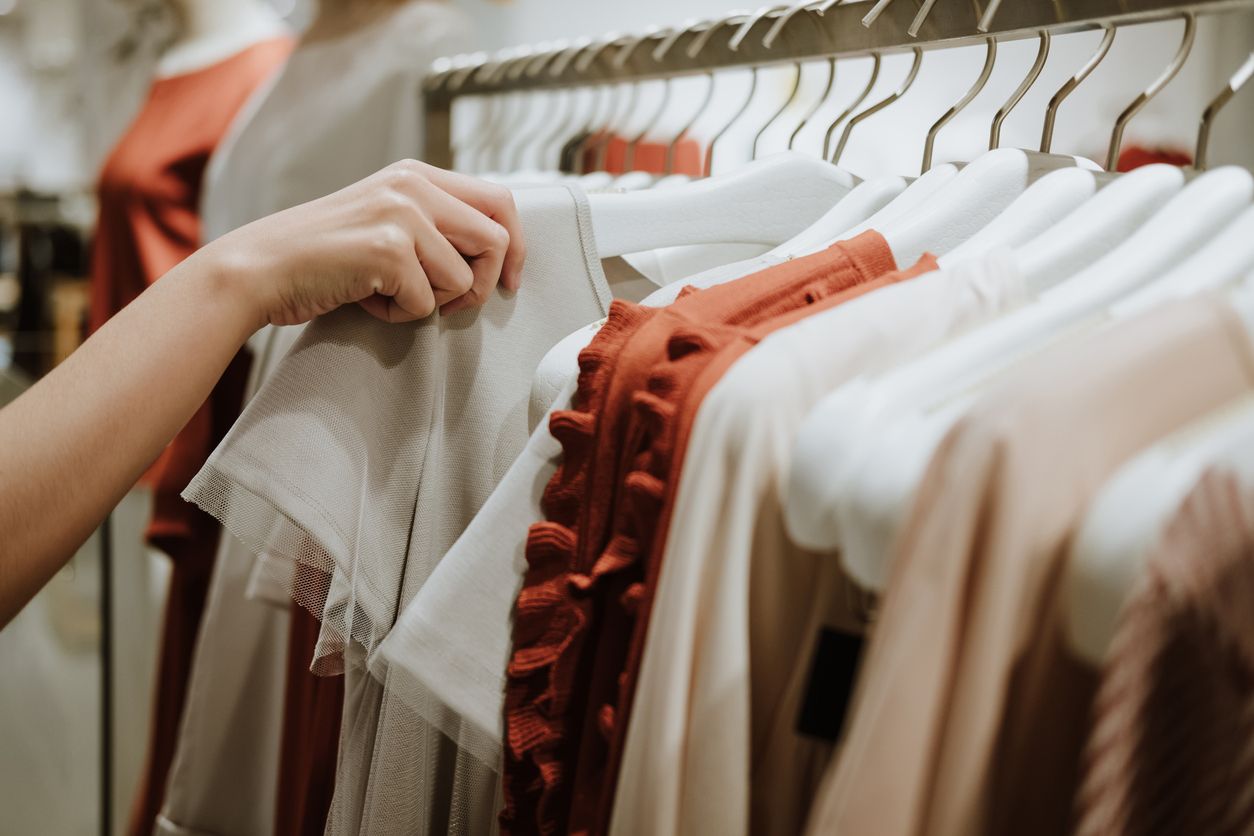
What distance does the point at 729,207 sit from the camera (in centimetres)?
60

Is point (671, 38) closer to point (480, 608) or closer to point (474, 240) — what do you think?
point (474, 240)

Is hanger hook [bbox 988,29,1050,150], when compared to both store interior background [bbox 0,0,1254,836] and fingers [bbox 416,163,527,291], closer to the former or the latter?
fingers [bbox 416,163,527,291]

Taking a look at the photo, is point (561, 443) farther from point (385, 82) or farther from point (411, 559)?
point (385, 82)

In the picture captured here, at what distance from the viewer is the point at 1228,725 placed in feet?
0.83

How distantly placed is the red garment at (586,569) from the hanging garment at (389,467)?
0.09 m

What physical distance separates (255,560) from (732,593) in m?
0.59

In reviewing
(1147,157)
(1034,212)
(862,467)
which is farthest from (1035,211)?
(1147,157)

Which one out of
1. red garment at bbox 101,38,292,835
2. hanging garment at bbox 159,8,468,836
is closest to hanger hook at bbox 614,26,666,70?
hanging garment at bbox 159,8,468,836

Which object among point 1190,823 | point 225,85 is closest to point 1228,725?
point 1190,823

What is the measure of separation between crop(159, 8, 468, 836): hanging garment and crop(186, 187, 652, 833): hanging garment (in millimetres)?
62

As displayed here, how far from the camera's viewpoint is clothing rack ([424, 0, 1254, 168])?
0.52 m

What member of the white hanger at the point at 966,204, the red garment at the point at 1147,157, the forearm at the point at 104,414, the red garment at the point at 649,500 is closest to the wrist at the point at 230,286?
the forearm at the point at 104,414

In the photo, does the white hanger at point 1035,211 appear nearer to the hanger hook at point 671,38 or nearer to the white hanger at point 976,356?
the white hanger at point 976,356

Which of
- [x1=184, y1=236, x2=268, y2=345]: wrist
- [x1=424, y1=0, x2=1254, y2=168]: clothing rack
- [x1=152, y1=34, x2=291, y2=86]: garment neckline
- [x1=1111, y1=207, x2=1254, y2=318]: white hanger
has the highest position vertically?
[x1=152, y1=34, x2=291, y2=86]: garment neckline
